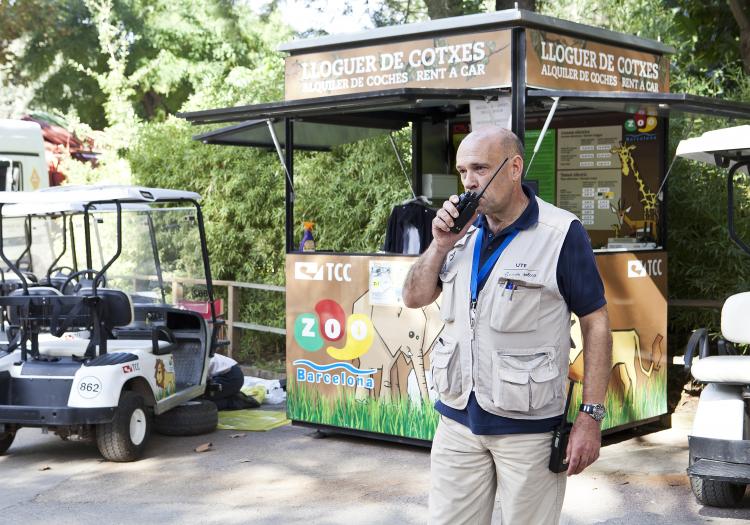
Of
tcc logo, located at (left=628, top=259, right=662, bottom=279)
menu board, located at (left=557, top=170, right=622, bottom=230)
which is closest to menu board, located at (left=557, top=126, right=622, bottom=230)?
menu board, located at (left=557, top=170, right=622, bottom=230)

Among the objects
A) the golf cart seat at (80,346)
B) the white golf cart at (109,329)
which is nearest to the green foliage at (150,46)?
the white golf cart at (109,329)

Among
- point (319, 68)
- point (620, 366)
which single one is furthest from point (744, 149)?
point (319, 68)

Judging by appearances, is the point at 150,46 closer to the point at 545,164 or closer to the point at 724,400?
the point at 545,164

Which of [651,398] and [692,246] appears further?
[692,246]

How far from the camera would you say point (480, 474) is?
3430mm

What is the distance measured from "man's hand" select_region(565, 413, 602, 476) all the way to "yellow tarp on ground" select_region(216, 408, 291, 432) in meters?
5.27

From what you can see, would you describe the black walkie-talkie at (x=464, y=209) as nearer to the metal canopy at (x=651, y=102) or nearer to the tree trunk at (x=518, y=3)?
the metal canopy at (x=651, y=102)

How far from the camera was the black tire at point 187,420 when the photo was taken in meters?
8.07

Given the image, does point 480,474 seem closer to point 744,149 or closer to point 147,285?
point 744,149

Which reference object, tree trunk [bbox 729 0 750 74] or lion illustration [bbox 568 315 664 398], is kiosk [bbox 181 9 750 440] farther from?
tree trunk [bbox 729 0 750 74]

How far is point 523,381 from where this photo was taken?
129 inches

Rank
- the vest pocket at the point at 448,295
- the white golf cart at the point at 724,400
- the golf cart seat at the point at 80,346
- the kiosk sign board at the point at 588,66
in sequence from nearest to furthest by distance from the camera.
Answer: the vest pocket at the point at 448,295 < the white golf cart at the point at 724,400 < the kiosk sign board at the point at 588,66 < the golf cart seat at the point at 80,346

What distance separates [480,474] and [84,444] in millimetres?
5260

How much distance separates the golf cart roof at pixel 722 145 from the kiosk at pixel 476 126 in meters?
0.46
